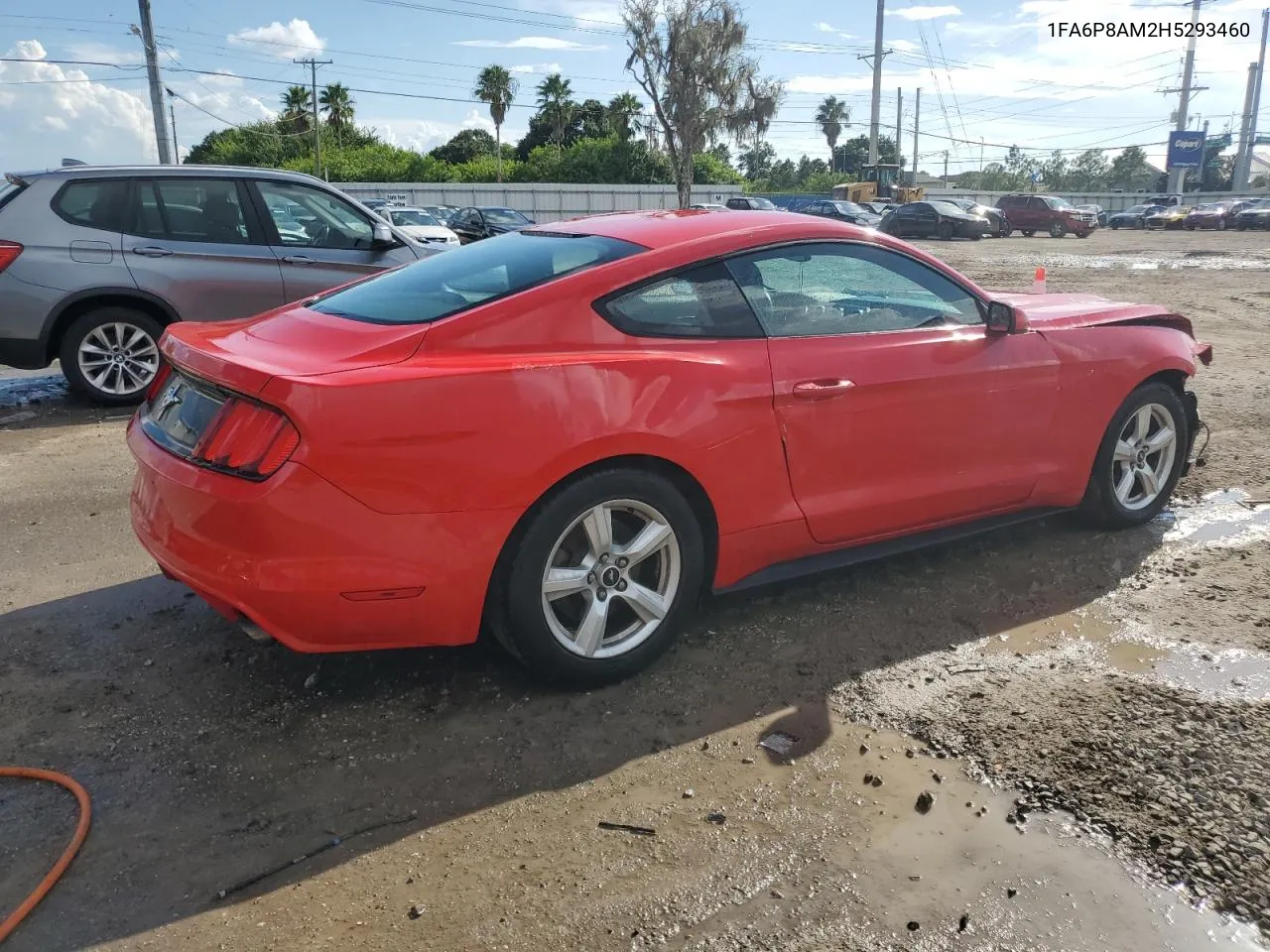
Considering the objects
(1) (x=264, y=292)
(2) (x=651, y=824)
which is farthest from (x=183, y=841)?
(1) (x=264, y=292)

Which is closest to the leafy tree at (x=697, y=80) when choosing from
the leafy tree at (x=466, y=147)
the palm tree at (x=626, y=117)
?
the palm tree at (x=626, y=117)

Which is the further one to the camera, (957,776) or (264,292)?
(264,292)

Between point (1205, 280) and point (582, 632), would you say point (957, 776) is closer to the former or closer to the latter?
point (582, 632)

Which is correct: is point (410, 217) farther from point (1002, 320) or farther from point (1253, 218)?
point (1253, 218)

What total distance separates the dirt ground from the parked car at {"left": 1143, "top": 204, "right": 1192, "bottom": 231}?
47.9 meters

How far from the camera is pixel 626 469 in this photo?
327 cm

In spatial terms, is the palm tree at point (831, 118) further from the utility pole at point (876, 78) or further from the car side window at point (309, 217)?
the car side window at point (309, 217)

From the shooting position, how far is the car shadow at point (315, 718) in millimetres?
2572

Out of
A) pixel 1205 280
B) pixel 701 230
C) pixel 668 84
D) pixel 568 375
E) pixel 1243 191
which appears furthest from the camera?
pixel 1243 191

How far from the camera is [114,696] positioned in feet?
11.0

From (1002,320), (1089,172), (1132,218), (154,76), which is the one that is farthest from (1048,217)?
(1089,172)

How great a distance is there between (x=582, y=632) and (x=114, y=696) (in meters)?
1.55

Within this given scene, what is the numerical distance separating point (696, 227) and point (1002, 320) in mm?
1349

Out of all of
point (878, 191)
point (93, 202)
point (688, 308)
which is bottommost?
point (688, 308)
